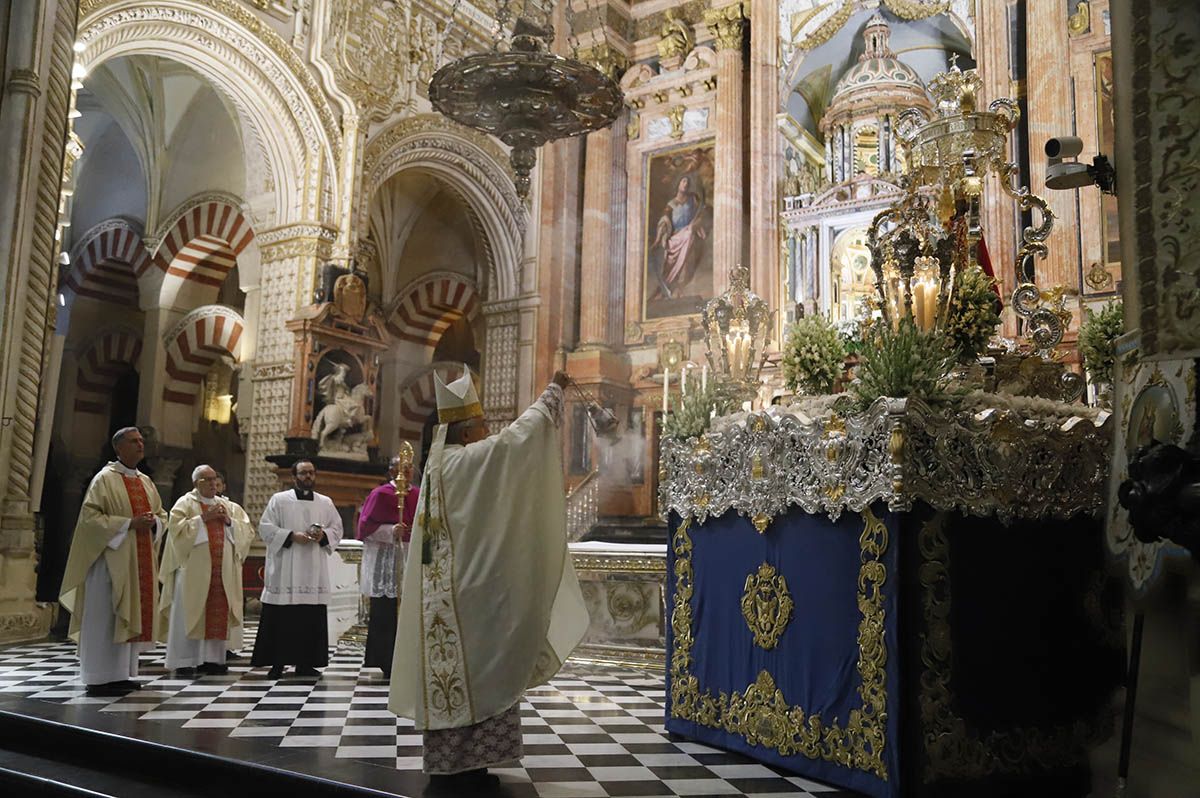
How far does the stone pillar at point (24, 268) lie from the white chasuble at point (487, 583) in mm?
5464

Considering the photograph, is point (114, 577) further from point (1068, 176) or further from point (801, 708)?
point (1068, 176)

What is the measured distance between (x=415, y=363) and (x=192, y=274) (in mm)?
3960

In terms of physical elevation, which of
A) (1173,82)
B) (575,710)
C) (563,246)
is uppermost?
(563,246)

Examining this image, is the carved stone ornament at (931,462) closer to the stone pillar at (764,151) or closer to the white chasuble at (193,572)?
the white chasuble at (193,572)

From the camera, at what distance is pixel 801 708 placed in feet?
12.9

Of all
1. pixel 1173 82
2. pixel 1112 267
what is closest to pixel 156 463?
pixel 1112 267

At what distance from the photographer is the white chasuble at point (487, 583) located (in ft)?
11.9

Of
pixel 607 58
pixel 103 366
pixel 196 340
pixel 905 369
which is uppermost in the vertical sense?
pixel 607 58

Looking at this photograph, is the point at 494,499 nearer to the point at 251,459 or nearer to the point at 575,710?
the point at 575,710

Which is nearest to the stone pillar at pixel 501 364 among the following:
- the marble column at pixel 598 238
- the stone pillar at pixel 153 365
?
the marble column at pixel 598 238

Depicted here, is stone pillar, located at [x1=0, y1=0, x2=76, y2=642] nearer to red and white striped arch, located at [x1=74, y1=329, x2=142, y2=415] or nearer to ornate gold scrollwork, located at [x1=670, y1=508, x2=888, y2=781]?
ornate gold scrollwork, located at [x1=670, y1=508, x2=888, y2=781]

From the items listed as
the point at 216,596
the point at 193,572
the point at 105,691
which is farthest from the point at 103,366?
the point at 105,691

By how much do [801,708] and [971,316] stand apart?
187 cm

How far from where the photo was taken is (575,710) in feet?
18.0
